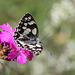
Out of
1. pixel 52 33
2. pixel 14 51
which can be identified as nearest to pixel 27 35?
pixel 14 51

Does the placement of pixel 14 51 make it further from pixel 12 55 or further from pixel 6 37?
pixel 6 37

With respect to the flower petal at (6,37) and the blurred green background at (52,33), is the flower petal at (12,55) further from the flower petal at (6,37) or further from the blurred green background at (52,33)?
the blurred green background at (52,33)

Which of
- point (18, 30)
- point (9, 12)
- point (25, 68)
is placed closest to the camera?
point (18, 30)

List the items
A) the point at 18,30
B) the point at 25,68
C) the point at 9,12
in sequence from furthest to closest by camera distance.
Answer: the point at 9,12
the point at 25,68
the point at 18,30

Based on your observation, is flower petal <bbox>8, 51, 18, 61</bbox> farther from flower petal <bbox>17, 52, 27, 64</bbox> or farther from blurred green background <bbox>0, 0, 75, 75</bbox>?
blurred green background <bbox>0, 0, 75, 75</bbox>

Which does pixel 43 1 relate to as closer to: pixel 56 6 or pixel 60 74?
pixel 56 6

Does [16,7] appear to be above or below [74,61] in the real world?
above

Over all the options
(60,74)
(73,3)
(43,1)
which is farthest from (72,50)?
(43,1)
